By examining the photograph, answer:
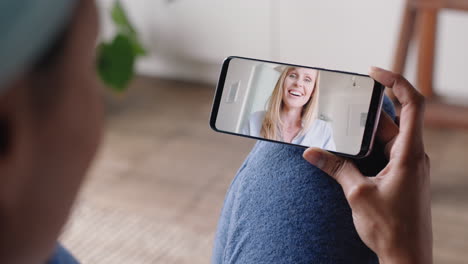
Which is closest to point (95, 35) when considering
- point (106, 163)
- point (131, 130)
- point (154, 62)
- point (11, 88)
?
point (11, 88)

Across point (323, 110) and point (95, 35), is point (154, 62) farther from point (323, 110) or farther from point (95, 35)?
point (95, 35)

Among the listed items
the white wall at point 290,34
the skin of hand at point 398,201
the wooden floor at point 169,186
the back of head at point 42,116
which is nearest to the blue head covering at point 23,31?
the back of head at point 42,116

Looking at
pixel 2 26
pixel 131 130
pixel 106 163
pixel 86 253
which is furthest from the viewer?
pixel 131 130

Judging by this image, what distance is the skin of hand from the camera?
568mm

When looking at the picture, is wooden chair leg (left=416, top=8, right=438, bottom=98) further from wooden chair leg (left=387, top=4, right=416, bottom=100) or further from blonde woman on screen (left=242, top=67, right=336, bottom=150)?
blonde woman on screen (left=242, top=67, right=336, bottom=150)

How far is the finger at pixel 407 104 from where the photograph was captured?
0.60 meters

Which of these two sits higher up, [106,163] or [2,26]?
[2,26]

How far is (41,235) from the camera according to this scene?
0.89ft

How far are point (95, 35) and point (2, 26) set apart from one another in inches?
2.7

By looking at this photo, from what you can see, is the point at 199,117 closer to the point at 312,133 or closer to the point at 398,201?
the point at 312,133

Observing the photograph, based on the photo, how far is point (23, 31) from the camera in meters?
0.22

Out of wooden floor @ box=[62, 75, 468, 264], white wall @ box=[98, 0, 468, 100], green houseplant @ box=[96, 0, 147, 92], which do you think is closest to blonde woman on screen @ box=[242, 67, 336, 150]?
wooden floor @ box=[62, 75, 468, 264]

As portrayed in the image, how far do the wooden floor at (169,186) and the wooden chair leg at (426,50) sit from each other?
15 cm

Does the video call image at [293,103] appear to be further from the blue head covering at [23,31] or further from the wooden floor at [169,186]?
the wooden floor at [169,186]
